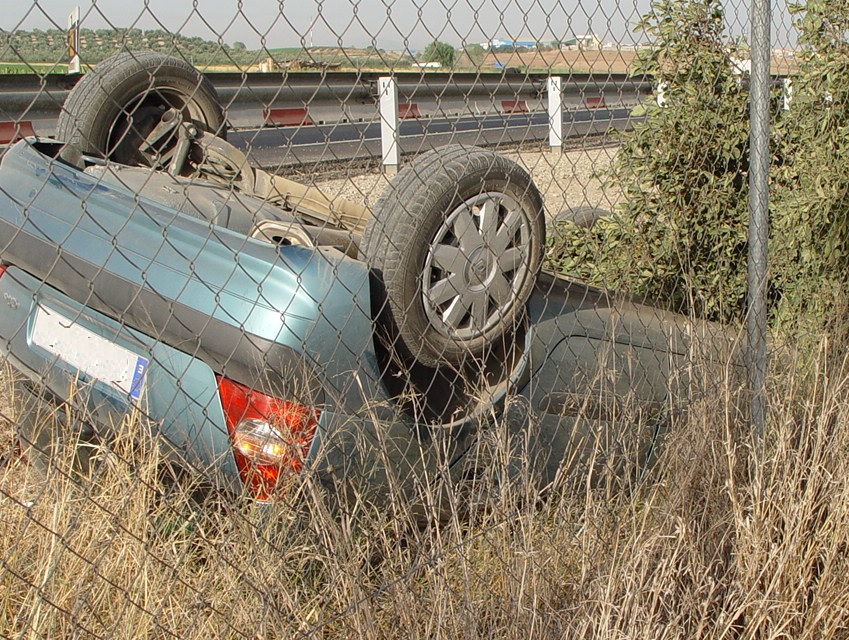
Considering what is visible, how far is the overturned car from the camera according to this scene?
2.41 meters

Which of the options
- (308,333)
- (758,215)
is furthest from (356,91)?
(758,215)

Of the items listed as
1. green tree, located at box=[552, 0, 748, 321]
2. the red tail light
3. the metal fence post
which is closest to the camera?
the red tail light

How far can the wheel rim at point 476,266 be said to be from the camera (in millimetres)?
2604

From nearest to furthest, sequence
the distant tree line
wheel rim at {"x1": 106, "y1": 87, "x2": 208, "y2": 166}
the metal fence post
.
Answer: the distant tree line
the metal fence post
wheel rim at {"x1": 106, "y1": 87, "x2": 208, "y2": 166}

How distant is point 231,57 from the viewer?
203 cm

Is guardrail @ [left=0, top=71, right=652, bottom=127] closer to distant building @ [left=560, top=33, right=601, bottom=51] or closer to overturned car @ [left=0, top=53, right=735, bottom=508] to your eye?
distant building @ [left=560, top=33, right=601, bottom=51]

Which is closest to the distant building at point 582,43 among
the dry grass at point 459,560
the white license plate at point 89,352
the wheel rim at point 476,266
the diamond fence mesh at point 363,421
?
the diamond fence mesh at point 363,421

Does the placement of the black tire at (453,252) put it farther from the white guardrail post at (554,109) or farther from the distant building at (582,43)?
the distant building at (582,43)

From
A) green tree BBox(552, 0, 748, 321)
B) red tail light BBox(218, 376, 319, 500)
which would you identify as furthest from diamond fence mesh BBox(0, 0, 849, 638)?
green tree BBox(552, 0, 748, 321)

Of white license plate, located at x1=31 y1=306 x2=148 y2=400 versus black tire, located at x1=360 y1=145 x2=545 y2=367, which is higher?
black tire, located at x1=360 y1=145 x2=545 y2=367

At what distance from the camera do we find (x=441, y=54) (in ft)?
8.52

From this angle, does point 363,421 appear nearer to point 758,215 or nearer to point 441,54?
point 441,54

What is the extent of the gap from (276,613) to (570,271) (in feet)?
11.3

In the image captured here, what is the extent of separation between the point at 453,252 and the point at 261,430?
0.71m
